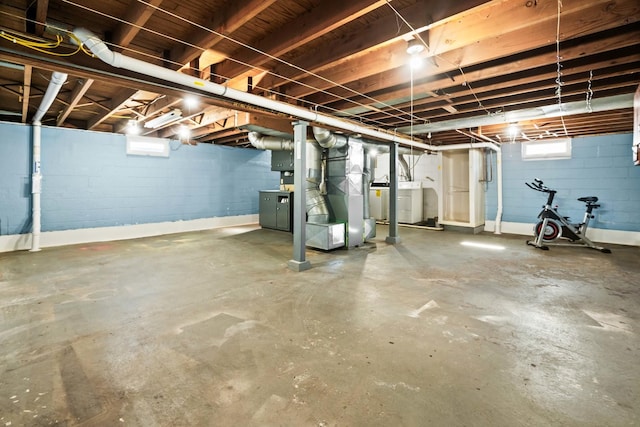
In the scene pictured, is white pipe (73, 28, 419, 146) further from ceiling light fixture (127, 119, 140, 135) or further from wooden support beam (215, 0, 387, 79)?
ceiling light fixture (127, 119, 140, 135)

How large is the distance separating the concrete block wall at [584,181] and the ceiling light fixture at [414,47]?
5.70m

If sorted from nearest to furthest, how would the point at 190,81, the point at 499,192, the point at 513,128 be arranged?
the point at 190,81 < the point at 513,128 < the point at 499,192

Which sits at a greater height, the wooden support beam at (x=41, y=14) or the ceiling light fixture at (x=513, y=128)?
the ceiling light fixture at (x=513, y=128)

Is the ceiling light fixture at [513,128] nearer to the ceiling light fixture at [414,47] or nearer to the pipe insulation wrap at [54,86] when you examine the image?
the ceiling light fixture at [414,47]


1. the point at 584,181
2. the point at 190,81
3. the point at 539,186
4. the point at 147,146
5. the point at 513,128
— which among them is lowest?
the point at 539,186

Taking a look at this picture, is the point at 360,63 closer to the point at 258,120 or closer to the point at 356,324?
the point at 258,120

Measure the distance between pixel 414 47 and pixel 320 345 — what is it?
233cm

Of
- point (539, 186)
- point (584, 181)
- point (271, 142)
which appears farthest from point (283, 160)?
point (584, 181)

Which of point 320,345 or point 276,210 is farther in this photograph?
point 276,210

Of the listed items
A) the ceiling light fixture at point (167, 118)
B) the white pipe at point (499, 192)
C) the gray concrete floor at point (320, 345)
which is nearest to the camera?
the gray concrete floor at point (320, 345)

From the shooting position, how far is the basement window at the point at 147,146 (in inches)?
236

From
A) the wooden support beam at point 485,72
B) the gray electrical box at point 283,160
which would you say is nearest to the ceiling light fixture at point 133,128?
the gray electrical box at point 283,160

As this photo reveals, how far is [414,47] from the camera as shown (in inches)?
87.6

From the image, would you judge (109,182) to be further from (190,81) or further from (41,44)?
(190,81)
